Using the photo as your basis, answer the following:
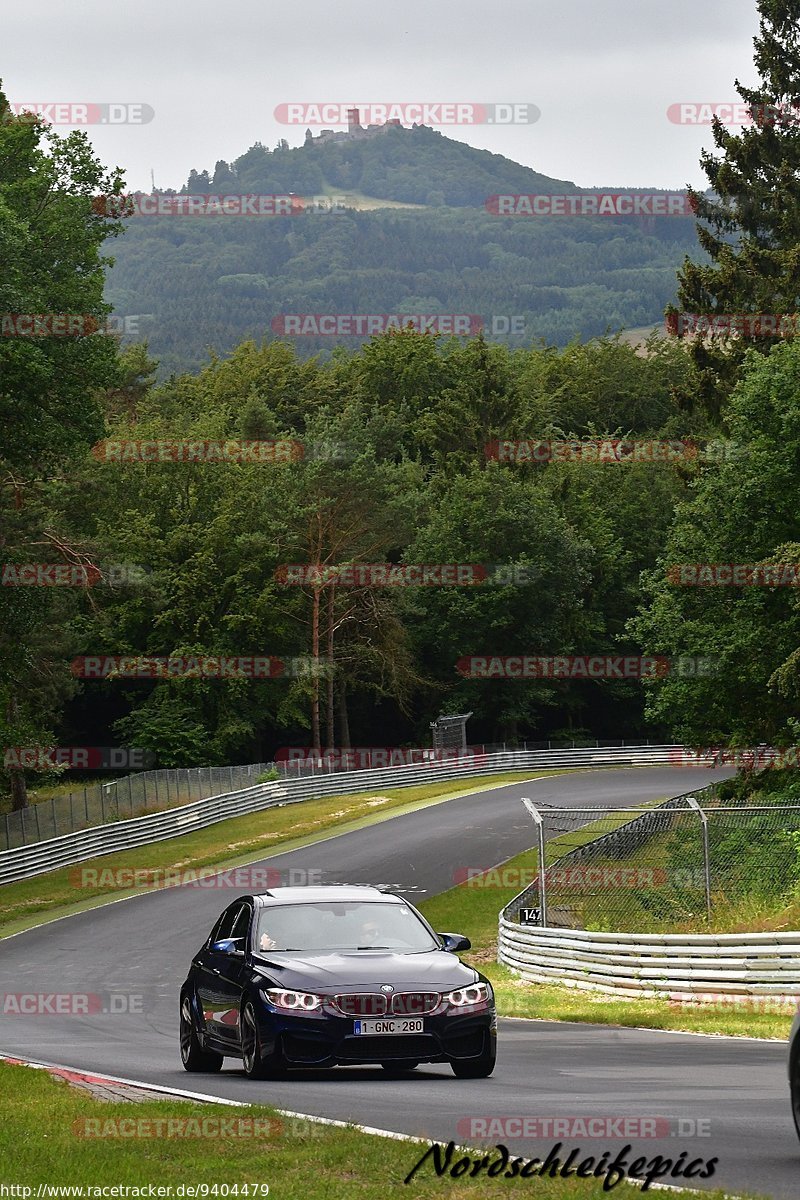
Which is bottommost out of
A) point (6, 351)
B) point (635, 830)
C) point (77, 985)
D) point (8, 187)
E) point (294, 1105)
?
point (77, 985)

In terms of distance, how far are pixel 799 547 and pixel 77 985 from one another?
72.6 ft

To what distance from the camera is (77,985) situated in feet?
93.6

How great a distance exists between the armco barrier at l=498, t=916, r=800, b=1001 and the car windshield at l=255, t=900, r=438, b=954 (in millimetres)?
7037

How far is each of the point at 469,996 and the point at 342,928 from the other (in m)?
1.39

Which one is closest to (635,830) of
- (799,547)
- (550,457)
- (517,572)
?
(799,547)

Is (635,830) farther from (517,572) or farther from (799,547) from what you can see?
(517,572)

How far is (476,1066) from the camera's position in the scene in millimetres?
12570

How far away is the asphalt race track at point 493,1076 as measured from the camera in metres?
8.79
